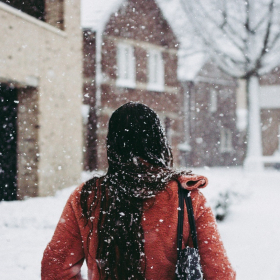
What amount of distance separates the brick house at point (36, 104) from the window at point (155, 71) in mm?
7817

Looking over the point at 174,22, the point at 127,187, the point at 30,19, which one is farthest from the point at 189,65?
the point at 127,187

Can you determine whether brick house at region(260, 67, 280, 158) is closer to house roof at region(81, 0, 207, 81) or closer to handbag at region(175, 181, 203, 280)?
house roof at region(81, 0, 207, 81)

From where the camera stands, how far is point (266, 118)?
2731 cm

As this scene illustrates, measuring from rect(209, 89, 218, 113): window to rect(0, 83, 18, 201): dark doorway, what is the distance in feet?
65.6

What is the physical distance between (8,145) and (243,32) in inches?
433

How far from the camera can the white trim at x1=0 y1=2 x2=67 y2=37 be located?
800 cm

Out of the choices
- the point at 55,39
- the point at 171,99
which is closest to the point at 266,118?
the point at 171,99

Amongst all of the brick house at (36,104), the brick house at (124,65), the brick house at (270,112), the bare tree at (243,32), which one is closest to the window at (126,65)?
the brick house at (124,65)

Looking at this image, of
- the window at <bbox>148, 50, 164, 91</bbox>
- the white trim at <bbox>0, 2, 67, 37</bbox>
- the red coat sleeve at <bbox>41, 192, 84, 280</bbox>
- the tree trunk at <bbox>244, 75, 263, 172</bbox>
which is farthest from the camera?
the window at <bbox>148, 50, 164, 91</bbox>

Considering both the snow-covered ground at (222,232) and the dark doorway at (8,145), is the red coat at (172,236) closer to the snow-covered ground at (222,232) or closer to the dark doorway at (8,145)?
the snow-covered ground at (222,232)

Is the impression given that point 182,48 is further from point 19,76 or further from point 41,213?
point 41,213

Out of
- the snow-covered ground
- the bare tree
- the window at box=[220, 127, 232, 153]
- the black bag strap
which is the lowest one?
the snow-covered ground

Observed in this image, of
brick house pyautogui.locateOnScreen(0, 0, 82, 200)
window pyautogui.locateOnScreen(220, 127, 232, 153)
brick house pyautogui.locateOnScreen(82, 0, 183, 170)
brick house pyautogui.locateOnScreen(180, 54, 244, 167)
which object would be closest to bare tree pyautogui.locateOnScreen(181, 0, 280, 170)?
brick house pyautogui.locateOnScreen(82, 0, 183, 170)

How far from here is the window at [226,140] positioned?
89.2 ft
